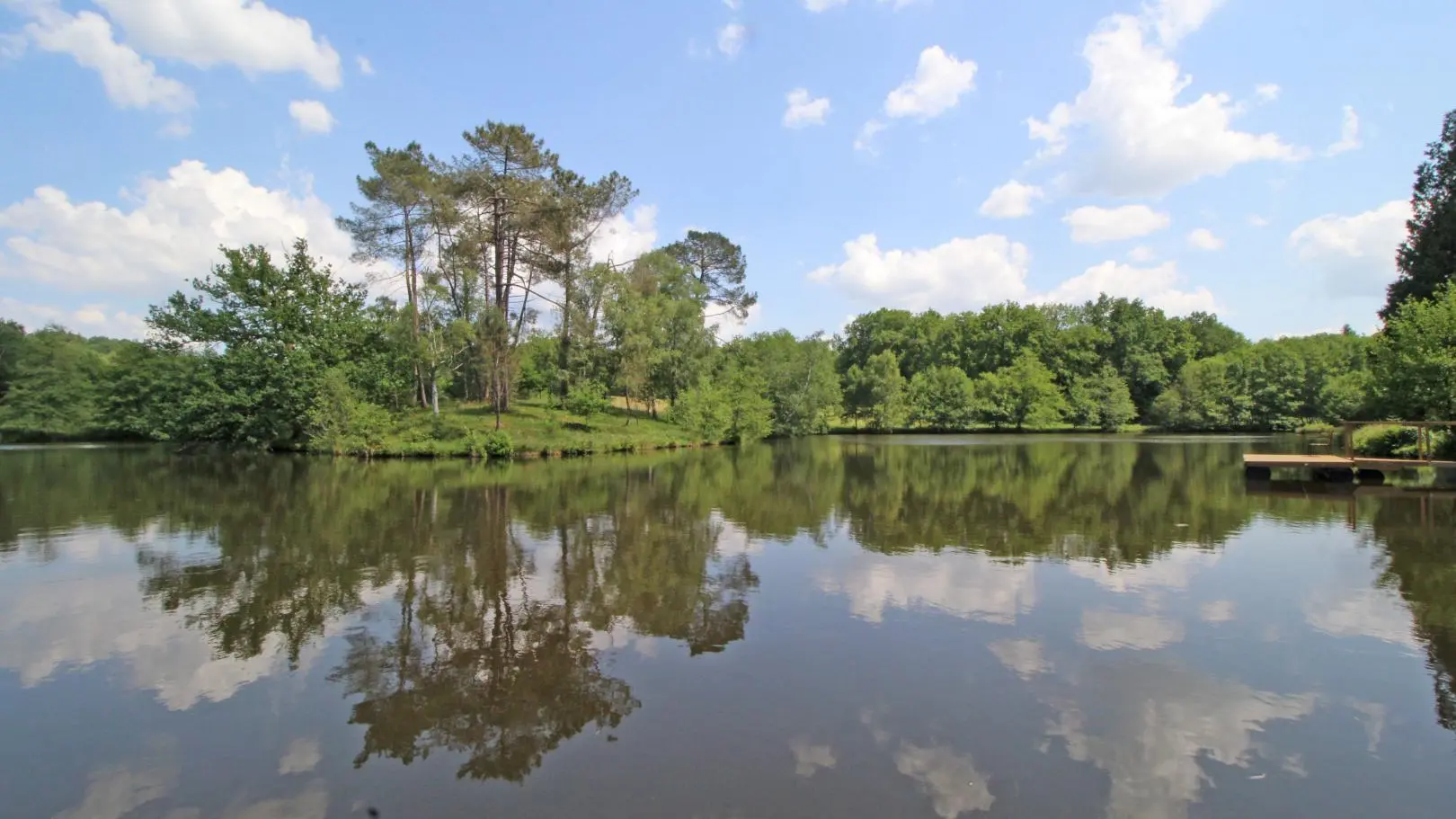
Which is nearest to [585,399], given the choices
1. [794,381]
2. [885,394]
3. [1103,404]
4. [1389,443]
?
[794,381]

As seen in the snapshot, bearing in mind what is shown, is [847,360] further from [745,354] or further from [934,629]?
[934,629]

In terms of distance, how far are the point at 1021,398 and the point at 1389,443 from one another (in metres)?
41.5

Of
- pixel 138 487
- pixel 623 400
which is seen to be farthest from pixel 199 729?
pixel 623 400

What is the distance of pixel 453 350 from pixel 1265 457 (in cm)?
3130

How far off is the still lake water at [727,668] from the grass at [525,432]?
671 inches

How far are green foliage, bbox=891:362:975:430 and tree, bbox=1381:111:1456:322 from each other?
101 feet

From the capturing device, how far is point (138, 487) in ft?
66.2

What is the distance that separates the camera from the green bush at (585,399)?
118ft

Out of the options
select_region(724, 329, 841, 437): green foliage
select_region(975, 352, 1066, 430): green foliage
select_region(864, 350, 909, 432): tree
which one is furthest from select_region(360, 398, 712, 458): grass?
select_region(975, 352, 1066, 430): green foliage

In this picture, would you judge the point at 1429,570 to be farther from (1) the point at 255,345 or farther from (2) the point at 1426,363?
(1) the point at 255,345

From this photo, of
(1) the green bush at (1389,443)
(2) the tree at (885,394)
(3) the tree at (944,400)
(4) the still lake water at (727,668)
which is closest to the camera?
(4) the still lake water at (727,668)

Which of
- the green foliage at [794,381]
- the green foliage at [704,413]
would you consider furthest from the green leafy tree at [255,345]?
the green foliage at [794,381]

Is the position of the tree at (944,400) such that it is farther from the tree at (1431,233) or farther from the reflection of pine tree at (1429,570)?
the reflection of pine tree at (1429,570)

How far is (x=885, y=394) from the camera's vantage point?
62.8 m
